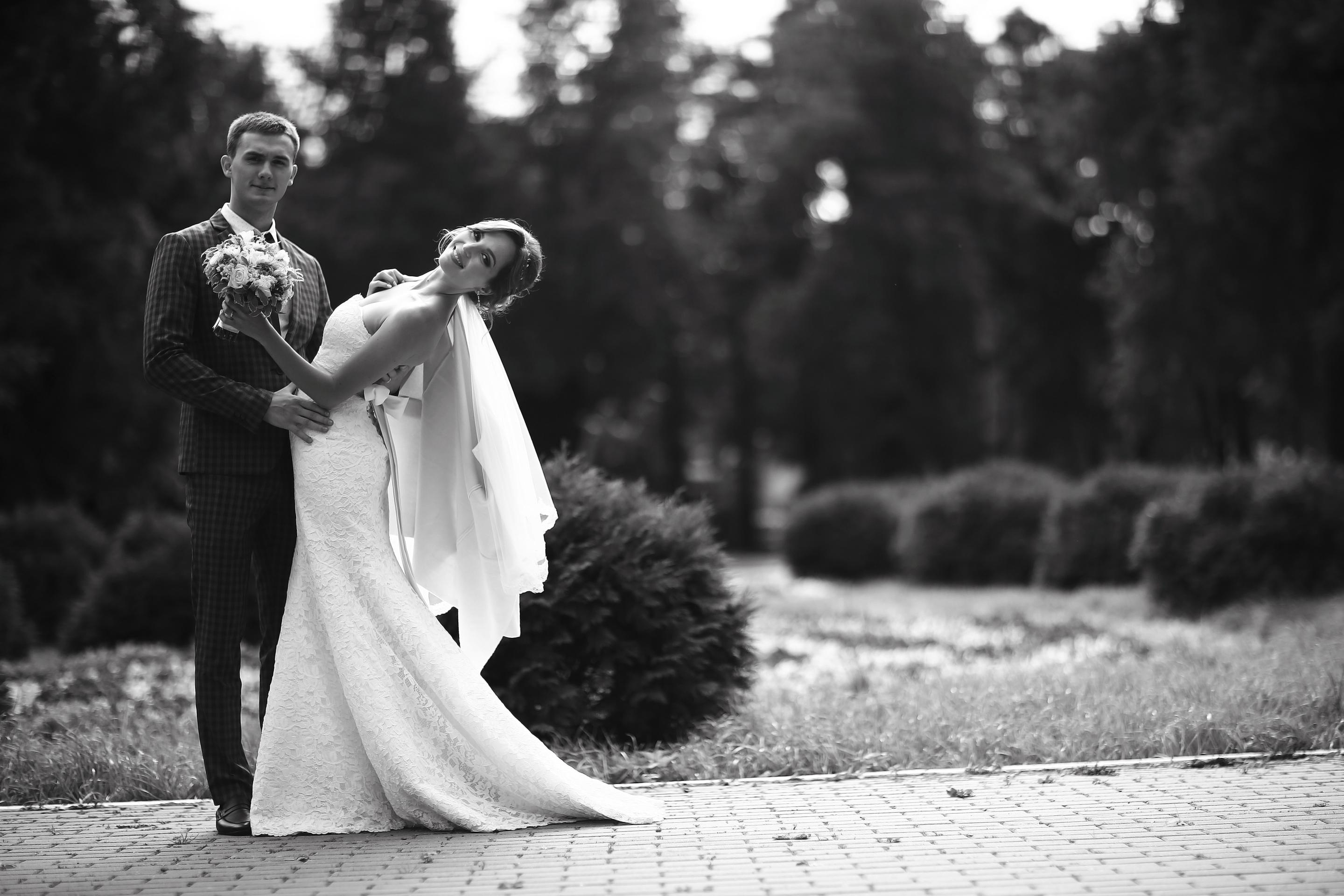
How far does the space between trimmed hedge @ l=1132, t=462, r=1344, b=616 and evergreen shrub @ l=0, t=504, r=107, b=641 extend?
1130cm

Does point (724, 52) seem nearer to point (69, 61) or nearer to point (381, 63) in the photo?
point (381, 63)

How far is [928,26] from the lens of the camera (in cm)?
3566

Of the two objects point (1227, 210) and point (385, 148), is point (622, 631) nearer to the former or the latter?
point (1227, 210)

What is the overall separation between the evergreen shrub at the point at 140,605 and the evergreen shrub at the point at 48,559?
79.5 inches

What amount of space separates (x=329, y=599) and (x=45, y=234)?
45.8 feet

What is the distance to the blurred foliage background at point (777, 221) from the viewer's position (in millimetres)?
17297

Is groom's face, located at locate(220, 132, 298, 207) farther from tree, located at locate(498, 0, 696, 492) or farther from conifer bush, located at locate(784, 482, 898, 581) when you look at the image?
tree, located at locate(498, 0, 696, 492)

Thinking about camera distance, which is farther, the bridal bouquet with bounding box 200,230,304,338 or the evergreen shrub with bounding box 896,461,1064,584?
the evergreen shrub with bounding box 896,461,1064,584

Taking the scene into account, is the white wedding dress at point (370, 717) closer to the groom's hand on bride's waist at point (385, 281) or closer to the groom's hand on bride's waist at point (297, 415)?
→ the groom's hand on bride's waist at point (297, 415)

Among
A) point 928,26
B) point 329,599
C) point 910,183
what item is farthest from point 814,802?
point 928,26

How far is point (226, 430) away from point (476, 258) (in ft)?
3.70

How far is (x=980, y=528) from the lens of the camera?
20.8 meters

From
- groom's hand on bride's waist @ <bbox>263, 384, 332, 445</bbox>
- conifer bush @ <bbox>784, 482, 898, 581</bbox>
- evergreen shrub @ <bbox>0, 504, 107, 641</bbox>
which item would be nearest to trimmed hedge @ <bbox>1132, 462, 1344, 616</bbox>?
conifer bush @ <bbox>784, 482, 898, 581</bbox>

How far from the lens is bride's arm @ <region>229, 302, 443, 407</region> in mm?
4766
